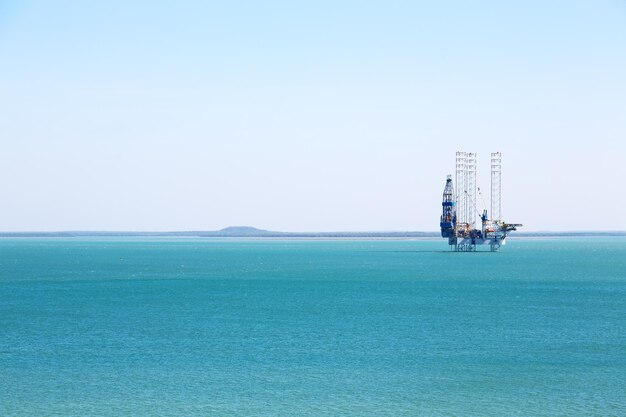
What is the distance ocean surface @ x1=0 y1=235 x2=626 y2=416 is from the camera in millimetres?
45219

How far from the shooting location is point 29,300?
317ft

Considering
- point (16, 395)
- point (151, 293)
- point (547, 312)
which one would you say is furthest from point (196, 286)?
point (16, 395)

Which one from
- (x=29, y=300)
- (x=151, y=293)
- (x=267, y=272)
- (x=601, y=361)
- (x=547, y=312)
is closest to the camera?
(x=601, y=361)

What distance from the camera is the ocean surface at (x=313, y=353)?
148ft

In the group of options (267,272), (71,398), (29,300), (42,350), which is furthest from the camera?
(267,272)

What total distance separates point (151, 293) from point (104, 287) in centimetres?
1412

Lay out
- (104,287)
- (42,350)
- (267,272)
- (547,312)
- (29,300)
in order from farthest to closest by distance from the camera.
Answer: (267,272)
(104,287)
(29,300)
(547,312)
(42,350)

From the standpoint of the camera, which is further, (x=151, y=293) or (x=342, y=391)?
(x=151, y=293)

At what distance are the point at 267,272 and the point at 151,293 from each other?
50.3 metres

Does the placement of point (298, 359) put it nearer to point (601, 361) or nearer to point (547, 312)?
point (601, 361)

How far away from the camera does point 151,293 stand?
108 metres

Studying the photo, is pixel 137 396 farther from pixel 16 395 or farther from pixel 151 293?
pixel 151 293

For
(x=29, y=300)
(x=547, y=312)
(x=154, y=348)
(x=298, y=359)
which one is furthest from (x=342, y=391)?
(x=29, y=300)

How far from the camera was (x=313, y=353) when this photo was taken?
5875 centimetres
